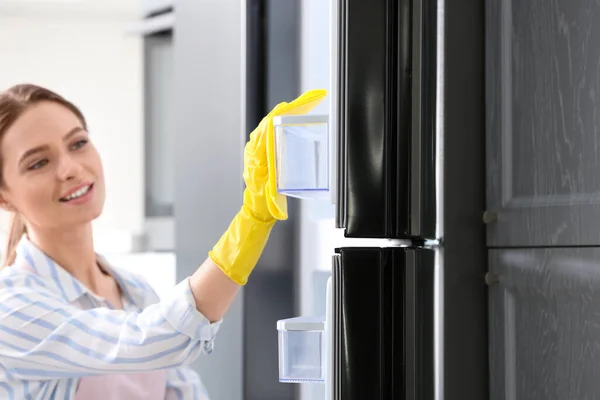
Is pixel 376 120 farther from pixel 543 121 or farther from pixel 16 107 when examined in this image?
pixel 16 107

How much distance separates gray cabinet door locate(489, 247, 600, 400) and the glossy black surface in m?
0.11

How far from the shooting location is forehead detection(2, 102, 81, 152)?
162 cm

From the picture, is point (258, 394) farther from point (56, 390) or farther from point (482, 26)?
point (482, 26)

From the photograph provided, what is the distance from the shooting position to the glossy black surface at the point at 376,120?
2.31 feet

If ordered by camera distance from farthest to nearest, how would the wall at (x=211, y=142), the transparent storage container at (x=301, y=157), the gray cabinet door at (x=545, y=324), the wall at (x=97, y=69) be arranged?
the wall at (x=97, y=69) < the wall at (x=211, y=142) < the transparent storage container at (x=301, y=157) < the gray cabinet door at (x=545, y=324)

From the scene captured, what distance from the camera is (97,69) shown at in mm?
2846

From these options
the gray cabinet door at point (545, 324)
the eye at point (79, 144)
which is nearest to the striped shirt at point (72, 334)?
the eye at point (79, 144)

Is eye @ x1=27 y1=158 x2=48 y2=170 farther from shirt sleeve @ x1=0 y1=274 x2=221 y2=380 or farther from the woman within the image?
shirt sleeve @ x1=0 y1=274 x2=221 y2=380

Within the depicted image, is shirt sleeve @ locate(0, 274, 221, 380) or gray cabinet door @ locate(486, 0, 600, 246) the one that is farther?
shirt sleeve @ locate(0, 274, 221, 380)

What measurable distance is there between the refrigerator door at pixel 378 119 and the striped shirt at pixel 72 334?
24.6 inches

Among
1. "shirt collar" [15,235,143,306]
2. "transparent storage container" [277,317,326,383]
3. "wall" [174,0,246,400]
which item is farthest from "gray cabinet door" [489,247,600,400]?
"shirt collar" [15,235,143,306]

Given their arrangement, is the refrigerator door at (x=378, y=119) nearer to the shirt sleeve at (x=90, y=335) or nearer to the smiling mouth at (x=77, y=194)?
the shirt sleeve at (x=90, y=335)

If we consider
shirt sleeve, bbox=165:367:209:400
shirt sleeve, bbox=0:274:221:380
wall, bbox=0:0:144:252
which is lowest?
shirt sleeve, bbox=165:367:209:400

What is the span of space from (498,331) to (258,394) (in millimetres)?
1018
